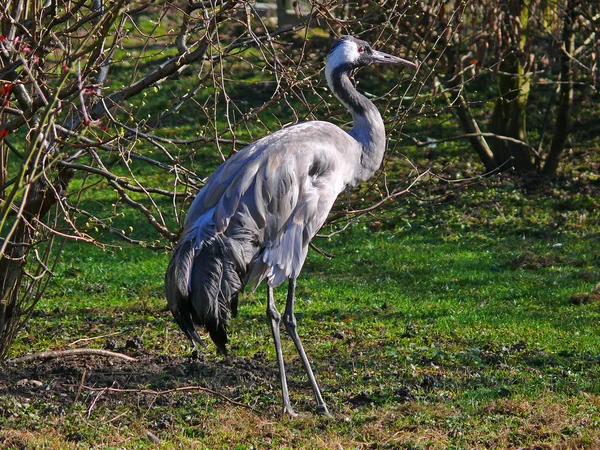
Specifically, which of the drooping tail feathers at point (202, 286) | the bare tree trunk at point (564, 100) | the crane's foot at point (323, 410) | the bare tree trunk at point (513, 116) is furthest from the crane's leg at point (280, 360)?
the bare tree trunk at point (513, 116)

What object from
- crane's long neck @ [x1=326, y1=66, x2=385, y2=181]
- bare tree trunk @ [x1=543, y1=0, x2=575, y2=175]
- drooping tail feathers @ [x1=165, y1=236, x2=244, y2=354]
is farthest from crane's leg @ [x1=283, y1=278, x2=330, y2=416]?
bare tree trunk @ [x1=543, y1=0, x2=575, y2=175]

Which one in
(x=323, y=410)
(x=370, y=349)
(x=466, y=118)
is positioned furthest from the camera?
(x=466, y=118)

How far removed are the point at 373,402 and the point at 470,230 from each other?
237 inches

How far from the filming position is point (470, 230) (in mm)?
11656

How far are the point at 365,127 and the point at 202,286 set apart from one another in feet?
6.32

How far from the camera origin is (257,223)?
591cm

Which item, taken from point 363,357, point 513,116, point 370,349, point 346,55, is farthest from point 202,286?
point 513,116

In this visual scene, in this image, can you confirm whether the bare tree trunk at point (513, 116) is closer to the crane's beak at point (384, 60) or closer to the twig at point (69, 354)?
the crane's beak at point (384, 60)

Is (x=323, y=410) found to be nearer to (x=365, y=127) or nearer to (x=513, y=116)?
(x=365, y=127)

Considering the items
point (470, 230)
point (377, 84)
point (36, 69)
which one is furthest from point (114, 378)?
point (377, 84)

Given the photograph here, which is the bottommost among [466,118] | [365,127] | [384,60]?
[466,118]

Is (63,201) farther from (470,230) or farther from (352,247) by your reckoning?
(470,230)

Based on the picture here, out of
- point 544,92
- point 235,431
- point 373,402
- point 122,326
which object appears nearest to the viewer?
point 235,431

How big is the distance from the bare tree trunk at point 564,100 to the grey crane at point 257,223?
6.75m
